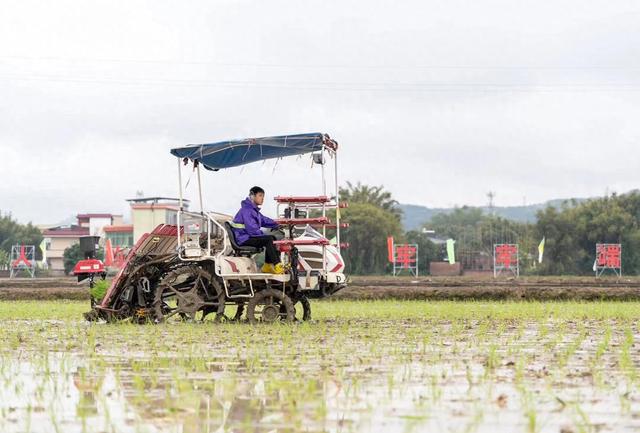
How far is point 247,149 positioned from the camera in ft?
53.9

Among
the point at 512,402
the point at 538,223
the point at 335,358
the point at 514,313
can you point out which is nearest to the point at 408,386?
the point at 512,402

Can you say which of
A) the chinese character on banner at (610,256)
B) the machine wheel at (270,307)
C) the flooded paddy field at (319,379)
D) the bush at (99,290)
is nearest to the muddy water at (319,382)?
the flooded paddy field at (319,379)

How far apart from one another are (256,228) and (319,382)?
7.35m

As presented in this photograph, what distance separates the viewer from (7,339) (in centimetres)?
1408

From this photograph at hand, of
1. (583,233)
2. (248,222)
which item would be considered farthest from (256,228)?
(583,233)

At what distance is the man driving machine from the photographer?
52.8ft

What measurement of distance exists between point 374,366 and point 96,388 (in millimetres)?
2539

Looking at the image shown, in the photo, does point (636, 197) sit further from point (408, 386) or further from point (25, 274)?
point (408, 386)

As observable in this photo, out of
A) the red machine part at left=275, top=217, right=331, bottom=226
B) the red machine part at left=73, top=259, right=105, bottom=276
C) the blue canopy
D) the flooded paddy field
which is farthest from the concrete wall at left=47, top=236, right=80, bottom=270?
the flooded paddy field

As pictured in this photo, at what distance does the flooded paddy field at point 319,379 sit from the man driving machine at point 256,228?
1095 mm

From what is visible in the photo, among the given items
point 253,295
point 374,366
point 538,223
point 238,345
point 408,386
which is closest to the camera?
point 408,386

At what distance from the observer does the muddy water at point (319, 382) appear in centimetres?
709

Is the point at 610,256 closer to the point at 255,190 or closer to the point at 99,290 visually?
the point at 99,290

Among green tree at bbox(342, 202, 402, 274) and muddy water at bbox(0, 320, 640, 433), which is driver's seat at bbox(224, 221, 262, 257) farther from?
green tree at bbox(342, 202, 402, 274)
